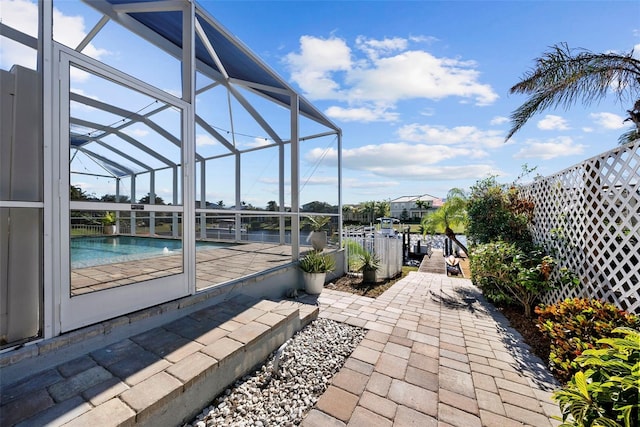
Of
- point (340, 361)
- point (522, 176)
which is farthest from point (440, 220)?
point (340, 361)

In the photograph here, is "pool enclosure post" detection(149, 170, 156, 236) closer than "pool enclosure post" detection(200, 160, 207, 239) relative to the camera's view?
Yes

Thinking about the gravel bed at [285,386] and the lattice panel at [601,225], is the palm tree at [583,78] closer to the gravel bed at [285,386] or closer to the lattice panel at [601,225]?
the lattice panel at [601,225]

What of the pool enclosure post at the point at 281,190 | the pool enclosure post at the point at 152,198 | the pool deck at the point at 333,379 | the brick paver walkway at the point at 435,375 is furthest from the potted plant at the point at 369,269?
the pool enclosure post at the point at 152,198

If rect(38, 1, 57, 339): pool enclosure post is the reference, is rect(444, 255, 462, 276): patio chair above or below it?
below

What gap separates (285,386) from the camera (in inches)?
90.0

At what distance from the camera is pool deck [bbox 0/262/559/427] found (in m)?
1.60

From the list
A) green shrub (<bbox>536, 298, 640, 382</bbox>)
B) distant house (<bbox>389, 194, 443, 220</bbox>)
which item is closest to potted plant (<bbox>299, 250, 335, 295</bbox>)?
green shrub (<bbox>536, 298, 640, 382</bbox>)

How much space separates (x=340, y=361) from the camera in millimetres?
2707

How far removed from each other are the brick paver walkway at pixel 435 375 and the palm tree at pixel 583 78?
4.37 meters

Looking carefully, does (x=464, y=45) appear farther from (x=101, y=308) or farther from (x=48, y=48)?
(x=101, y=308)

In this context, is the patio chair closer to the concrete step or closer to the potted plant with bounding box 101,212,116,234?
the concrete step

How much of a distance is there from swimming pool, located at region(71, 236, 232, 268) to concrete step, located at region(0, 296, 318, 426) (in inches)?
33.7

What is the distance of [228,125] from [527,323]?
774cm

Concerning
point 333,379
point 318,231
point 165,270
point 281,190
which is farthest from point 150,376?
point 281,190
